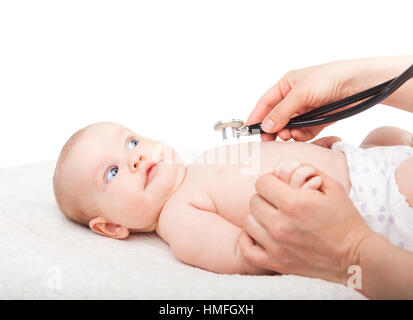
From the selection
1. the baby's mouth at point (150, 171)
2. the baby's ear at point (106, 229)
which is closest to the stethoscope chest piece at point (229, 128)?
the baby's mouth at point (150, 171)

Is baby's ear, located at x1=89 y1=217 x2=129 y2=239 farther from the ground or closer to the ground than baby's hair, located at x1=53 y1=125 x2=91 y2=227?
closer to the ground

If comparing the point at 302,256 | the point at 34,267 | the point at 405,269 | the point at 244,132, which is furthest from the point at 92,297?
the point at 244,132

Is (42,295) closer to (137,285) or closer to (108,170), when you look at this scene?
(137,285)

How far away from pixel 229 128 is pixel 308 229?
1.98 feet

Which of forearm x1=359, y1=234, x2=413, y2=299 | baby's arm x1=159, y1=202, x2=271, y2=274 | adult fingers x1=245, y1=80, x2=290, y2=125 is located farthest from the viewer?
adult fingers x1=245, y1=80, x2=290, y2=125

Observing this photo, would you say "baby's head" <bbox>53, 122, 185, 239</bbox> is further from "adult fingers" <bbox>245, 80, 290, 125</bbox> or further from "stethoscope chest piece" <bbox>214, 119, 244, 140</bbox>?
"adult fingers" <bbox>245, 80, 290, 125</bbox>

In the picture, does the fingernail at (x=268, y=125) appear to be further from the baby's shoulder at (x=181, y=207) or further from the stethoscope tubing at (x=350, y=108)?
the baby's shoulder at (x=181, y=207)

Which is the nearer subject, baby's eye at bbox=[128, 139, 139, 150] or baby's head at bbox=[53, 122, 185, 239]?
baby's head at bbox=[53, 122, 185, 239]

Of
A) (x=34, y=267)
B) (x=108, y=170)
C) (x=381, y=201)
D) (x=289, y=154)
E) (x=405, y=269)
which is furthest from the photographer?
(x=108, y=170)

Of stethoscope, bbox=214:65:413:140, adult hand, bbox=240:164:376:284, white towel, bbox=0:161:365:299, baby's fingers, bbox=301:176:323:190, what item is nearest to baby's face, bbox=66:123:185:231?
white towel, bbox=0:161:365:299

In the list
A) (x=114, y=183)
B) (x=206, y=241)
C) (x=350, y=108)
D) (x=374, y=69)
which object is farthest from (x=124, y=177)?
(x=374, y=69)

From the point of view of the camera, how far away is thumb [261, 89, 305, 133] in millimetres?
1439

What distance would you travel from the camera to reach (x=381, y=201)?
3.99 ft

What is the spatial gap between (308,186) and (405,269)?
0.27 meters
